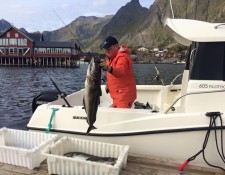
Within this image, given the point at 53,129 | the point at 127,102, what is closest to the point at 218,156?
the point at 127,102

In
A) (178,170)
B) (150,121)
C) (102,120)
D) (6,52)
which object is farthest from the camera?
(6,52)

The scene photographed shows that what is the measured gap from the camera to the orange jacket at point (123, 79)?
17.9 ft

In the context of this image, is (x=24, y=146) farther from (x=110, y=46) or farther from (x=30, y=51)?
(x=30, y=51)

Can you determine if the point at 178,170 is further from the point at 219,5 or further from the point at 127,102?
the point at 219,5

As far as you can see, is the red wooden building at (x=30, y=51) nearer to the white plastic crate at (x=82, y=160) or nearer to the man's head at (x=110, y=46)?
the man's head at (x=110, y=46)

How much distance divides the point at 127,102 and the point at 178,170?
1631 millimetres

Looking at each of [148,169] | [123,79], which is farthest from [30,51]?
[148,169]

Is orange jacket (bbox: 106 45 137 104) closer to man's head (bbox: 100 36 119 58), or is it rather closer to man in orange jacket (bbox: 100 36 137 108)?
man in orange jacket (bbox: 100 36 137 108)

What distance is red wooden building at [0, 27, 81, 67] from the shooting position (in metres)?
78.9

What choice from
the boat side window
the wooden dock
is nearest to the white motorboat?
the boat side window

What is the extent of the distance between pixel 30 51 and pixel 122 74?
77536mm

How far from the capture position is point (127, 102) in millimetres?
5848

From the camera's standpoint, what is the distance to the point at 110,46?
5.64 m

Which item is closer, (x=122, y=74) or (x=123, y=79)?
(x=122, y=74)
